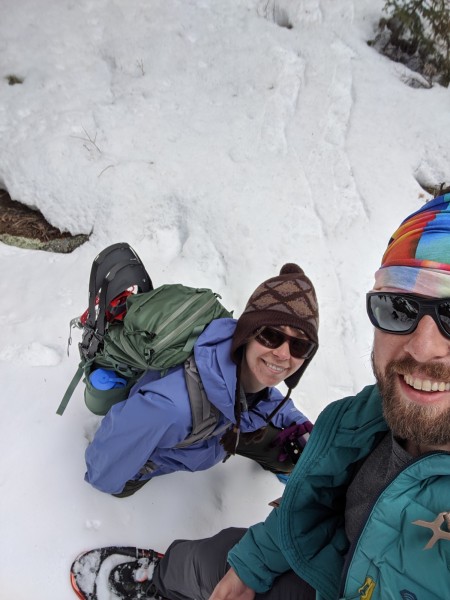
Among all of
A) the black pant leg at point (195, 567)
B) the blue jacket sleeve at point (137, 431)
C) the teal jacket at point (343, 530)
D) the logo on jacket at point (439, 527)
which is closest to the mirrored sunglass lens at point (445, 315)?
the teal jacket at point (343, 530)

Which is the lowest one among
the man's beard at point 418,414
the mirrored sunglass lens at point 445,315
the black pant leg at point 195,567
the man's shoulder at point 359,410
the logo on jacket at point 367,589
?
the black pant leg at point 195,567

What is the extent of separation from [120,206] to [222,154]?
1.32m

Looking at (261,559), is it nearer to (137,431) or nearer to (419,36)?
(137,431)

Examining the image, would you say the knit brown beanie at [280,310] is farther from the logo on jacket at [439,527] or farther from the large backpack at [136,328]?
the logo on jacket at [439,527]

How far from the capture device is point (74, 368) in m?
3.15

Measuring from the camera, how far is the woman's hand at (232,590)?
1769 mm

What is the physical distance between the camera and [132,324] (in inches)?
80.9

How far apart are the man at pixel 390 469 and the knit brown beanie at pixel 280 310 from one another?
0.48m

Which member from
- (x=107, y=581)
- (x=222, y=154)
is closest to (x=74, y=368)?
(x=107, y=581)

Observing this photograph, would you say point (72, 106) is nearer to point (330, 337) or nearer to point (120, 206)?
point (120, 206)

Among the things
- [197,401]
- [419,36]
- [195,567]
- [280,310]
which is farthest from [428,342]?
[419,36]

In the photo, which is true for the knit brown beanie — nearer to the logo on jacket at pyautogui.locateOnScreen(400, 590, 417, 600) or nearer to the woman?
the woman

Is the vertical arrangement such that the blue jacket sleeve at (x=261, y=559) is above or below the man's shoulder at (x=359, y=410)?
below

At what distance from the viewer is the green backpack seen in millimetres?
1971
